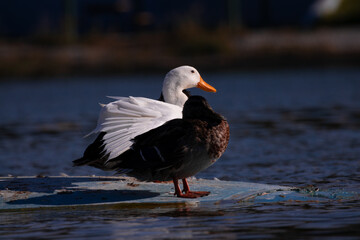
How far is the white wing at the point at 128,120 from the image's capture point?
22.0ft

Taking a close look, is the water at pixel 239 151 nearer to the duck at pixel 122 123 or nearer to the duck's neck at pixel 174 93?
the duck at pixel 122 123

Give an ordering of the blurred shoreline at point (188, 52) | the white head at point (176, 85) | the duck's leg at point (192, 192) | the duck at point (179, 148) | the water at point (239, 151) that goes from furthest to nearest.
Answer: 1. the blurred shoreline at point (188, 52)
2. the white head at point (176, 85)
3. the duck's leg at point (192, 192)
4. the duck at point (179, 148)
5. the water at point (239, 151)

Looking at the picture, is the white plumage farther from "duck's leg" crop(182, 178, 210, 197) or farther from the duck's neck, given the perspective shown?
the duck's neck

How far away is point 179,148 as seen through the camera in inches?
256

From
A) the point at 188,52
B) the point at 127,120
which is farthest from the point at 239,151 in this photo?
the point at 188,52

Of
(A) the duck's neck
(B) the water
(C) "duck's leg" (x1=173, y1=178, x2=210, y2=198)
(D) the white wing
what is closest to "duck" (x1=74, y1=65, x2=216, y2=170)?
(D) the white wing

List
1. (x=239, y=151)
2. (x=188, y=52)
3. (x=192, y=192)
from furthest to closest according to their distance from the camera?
1. (x=188, y=52)
2. (x=239, y=151)
3. (x=192, y=192)

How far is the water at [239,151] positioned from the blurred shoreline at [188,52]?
1.84 m

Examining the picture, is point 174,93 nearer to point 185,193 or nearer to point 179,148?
point 185,193

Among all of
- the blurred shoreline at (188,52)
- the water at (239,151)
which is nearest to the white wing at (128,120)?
the water at (239,151)

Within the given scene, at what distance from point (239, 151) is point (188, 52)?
16728 mm

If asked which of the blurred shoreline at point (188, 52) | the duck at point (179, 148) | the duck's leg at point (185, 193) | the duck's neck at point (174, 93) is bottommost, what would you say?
the duck's leg at point (185, 193)

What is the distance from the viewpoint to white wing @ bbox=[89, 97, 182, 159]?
6.71 meters

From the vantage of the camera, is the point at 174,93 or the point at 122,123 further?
the point at 174,93
